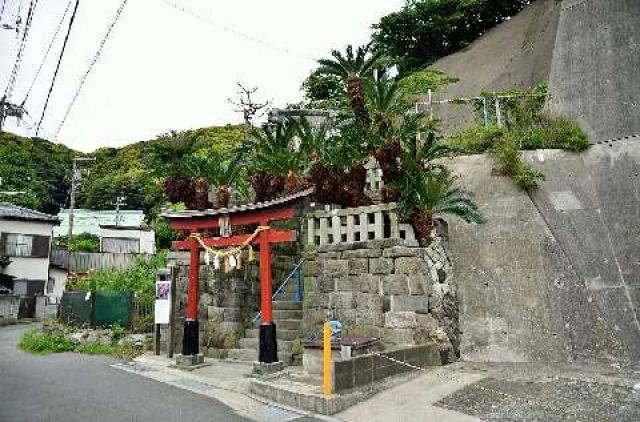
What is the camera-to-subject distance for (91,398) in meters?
9.03

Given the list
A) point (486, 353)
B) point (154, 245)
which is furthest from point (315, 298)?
point (154, 245)

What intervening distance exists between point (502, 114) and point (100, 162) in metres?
50.7

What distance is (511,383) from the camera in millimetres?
7918

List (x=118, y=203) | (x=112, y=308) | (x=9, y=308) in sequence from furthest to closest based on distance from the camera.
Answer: (x=118, y=203), (x=9, y=308), (x=112, y=308)

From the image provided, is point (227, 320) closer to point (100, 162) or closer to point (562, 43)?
point (562, 43)

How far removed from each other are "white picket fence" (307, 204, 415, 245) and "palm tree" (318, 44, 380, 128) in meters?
2.25

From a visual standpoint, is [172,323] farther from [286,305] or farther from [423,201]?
[423,201]

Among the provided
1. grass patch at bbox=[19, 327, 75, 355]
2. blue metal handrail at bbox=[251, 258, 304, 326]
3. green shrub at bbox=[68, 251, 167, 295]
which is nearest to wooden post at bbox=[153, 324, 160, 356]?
blue metal handrail at bbox=[251, 258, 304, 326]

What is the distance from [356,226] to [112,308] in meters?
11.3

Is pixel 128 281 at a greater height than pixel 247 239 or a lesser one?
lesser

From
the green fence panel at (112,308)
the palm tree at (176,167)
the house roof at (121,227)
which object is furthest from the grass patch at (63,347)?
the house roof at (121,227)

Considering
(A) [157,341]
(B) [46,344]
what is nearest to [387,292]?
(A) [157,341]

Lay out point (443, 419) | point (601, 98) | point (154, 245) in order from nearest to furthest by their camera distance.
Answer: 1. point (443, 419)
2. point (601, 98)
3. point (154, 245)

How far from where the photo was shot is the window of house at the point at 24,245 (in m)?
30.1
